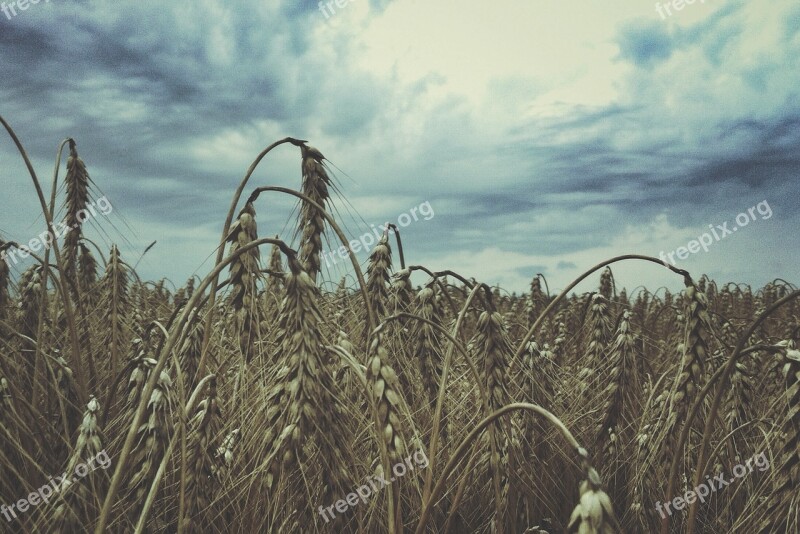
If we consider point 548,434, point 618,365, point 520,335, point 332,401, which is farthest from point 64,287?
point 520,335

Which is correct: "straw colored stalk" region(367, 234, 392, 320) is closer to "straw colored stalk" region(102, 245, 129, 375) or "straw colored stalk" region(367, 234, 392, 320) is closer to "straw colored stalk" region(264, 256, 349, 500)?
"straw colored stalk" region(264, 256, 349, 500)

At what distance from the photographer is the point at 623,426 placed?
350 centimetres

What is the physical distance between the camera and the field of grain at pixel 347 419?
1890mm

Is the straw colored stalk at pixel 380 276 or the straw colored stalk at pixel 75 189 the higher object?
the straw colored stalk at pixel 75 189

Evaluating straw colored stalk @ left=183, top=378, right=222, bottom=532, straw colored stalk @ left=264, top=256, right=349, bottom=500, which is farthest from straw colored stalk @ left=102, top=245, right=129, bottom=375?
straw colored stalk @ left=264, top=256, right=349, bottom=500

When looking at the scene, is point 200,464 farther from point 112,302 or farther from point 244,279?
point 112,302

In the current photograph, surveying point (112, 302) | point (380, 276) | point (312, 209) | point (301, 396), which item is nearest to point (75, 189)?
point (112, 302)

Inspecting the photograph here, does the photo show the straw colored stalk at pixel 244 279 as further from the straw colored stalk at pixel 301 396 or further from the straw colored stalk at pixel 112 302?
the straw colored stalk at pixel 112 302

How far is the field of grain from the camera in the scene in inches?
74.4

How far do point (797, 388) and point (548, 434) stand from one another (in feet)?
3.71

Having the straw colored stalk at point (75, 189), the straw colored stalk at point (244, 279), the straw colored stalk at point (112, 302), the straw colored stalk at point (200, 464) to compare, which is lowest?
the straw colored stalk at point (200, 464)

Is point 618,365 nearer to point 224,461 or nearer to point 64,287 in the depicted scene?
point 224,461

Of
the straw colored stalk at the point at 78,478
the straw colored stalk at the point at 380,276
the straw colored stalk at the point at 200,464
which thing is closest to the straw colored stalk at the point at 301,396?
the straw colored stalk at the point at 200,464

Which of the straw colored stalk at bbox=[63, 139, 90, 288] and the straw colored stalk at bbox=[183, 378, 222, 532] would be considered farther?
the straw colored stalk at bbox=[63, 139, 90, 288]
